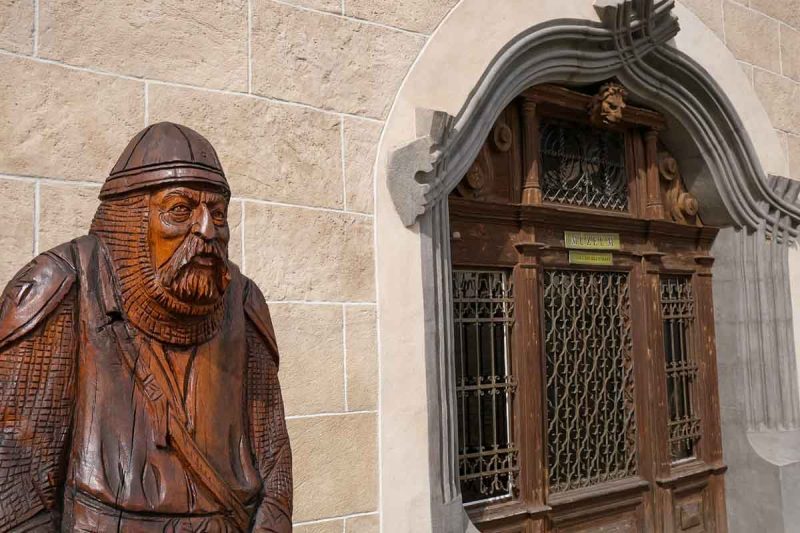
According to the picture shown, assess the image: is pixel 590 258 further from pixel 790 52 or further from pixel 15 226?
pixel 15 226

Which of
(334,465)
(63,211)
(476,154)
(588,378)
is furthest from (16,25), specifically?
(588,378)

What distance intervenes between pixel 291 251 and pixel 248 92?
602 mm

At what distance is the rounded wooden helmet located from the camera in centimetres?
150

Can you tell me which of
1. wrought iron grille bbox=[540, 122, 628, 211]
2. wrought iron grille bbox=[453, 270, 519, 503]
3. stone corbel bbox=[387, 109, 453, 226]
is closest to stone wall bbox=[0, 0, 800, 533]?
stone corbel bbox=[387, 109, 453, 226]

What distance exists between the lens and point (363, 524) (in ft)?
9.95

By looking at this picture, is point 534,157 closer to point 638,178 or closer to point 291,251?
point 638,178

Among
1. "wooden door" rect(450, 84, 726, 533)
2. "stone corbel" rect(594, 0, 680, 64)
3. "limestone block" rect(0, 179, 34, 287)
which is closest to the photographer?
"limestone block" rect(0, 179, 34, 287)

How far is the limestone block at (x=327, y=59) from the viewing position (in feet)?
9.66

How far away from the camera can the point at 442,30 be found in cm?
351

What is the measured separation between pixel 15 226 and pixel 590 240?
3.07m

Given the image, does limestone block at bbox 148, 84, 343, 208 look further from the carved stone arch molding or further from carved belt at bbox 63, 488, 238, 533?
carved belt at bbox 63, 488, 238, 533

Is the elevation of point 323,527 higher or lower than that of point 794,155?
lower

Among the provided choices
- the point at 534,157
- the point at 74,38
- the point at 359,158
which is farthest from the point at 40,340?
the point at 534,157

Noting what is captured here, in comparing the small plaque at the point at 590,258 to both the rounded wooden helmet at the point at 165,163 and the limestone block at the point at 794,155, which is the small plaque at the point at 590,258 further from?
the rounded wooden helmet at the point at 165,163
